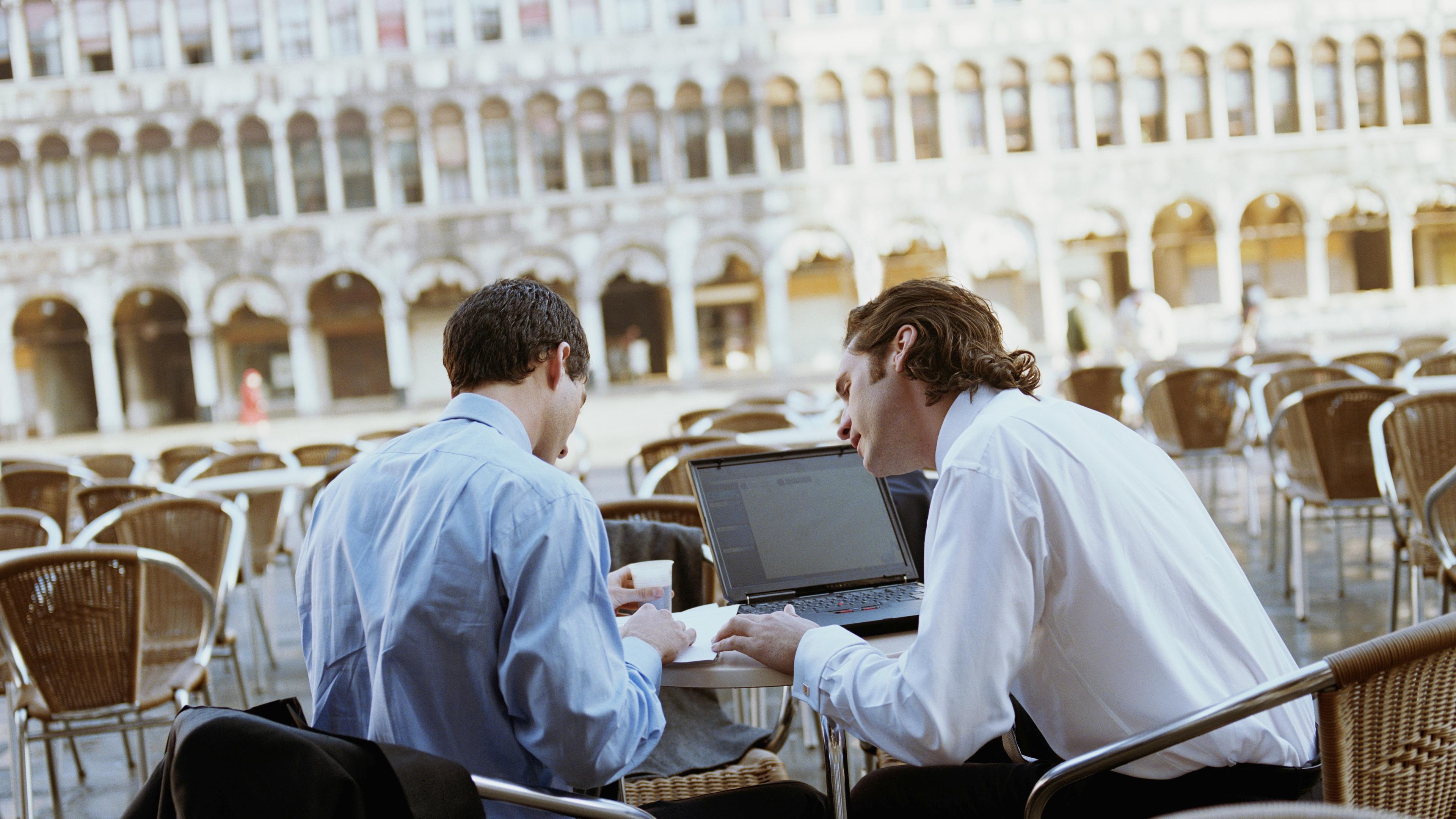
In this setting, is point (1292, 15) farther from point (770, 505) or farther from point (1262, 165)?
point (770, 505)

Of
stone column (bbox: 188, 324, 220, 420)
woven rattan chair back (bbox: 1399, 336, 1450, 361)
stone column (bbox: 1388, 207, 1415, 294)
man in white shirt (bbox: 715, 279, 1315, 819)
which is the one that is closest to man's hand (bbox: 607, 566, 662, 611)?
man in white shirt (bbox: 715, 279, 1315, 819)

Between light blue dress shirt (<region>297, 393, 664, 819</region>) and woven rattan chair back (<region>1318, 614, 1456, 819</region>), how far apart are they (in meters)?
0.93

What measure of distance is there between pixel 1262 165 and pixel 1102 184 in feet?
12.1

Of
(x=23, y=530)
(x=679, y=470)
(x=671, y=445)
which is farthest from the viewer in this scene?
(x=671, y=445)

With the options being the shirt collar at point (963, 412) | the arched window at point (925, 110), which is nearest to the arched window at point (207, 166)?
the arched window at point (925, 110)

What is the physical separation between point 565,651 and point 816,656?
0.44 m

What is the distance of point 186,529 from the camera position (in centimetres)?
425

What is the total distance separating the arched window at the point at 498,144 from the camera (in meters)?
27.0

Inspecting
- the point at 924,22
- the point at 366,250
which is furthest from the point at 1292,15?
the point at 366,250

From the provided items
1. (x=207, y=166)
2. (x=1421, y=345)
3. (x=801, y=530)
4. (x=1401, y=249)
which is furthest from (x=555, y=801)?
(x=1401, y=249)

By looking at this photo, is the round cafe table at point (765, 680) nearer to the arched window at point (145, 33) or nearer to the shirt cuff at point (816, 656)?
the shirt cuff at point (816, 656)

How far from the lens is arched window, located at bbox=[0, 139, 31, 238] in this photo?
87.3 ft

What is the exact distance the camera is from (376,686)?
1.63 m

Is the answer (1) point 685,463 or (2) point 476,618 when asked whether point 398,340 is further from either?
(2) point 476,618
